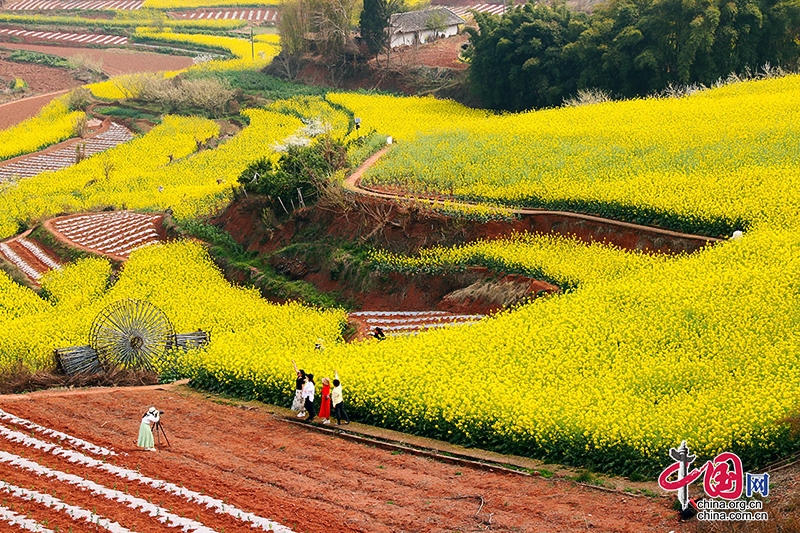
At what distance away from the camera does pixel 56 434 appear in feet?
64.7

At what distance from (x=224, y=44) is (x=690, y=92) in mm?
62100

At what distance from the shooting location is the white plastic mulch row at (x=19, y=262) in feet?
121

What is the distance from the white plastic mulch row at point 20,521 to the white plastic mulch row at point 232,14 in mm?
104129

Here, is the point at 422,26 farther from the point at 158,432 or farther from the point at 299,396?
the point at 158,432

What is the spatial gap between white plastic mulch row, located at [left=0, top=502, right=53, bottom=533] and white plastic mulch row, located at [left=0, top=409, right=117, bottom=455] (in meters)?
2.69

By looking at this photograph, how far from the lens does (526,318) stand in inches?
945

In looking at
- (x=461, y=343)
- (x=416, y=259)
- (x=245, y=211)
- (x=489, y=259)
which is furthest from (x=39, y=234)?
(x=461, y=343)

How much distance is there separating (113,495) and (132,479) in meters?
0.70

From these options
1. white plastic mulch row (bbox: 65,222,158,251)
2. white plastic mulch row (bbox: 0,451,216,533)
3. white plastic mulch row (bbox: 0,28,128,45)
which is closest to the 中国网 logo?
white plastic mulch row (bbox: 0,451,216,533)

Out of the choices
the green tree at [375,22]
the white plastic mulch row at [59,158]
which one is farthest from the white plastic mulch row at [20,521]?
the green tree at [375,22]

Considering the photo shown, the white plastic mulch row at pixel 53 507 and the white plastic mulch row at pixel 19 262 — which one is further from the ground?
the white plastic mulch row at pixel 53 507

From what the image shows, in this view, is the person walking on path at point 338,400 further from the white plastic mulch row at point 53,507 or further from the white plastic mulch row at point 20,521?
the white plastic mulch row at point 20,521

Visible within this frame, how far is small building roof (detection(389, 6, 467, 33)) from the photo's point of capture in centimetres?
7288

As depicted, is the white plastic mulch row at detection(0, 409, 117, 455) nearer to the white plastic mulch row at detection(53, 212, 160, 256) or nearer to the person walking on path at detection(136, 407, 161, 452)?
the person walking on path at detection(136, 407, 161, 452)
